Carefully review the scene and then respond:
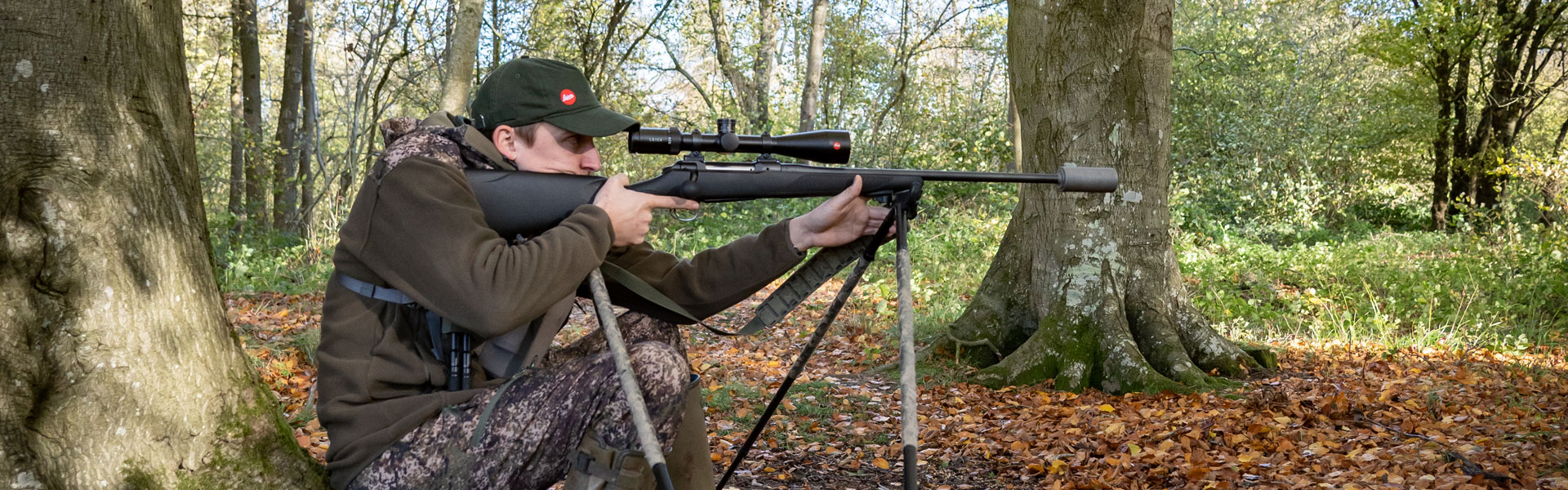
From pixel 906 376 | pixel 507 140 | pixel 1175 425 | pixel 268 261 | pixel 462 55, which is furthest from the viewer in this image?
pixel 268 261

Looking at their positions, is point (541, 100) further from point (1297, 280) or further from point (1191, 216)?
point (1191, 216)

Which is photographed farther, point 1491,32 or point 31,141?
point 1491,32

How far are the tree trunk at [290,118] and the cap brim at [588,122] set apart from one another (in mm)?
12407

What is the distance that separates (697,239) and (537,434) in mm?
9630

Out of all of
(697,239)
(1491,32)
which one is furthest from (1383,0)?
(697,239)

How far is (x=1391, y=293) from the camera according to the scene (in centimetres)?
779

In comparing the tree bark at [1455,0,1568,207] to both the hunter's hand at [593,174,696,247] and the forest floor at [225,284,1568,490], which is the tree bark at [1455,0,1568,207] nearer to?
the forest floor at [225,284,1568,490]

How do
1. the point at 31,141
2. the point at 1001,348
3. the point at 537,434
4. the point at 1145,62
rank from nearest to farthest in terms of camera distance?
the point at 31,141, the point at 537,434, the point at 1145,62, the point at 1001,348

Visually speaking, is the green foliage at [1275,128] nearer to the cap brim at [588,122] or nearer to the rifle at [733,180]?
the rifle at [733,180]

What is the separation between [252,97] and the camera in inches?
545

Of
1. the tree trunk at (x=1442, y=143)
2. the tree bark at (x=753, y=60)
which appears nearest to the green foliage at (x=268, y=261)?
the tree bark at (x=753, y=60)

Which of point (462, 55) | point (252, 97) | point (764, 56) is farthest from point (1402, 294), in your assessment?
point (252, 97)

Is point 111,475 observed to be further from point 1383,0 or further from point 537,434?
point 1383,0

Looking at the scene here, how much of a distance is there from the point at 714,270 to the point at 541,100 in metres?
0.82
